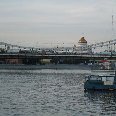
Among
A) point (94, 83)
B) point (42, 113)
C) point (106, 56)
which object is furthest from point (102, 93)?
point (106, 56)

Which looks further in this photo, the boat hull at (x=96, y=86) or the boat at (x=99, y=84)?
the boat at (x=99, y=84)

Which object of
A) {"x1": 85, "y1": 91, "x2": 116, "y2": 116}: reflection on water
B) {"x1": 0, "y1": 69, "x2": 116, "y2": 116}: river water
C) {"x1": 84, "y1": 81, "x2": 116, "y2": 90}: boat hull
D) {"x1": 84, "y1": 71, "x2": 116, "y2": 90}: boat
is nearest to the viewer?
{"x1": 0, "y1": 69, "x2": 116, "y2": 116}: river water

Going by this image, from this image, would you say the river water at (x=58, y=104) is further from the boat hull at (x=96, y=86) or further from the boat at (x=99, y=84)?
the boat at (x=99, y=84)

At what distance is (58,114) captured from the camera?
41.2m

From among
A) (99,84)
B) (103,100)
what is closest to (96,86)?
(99,84)

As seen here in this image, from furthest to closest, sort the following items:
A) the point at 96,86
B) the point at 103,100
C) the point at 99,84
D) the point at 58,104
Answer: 1. the point at 99,84
2. the point at 96,86
3. the point at 103,100
4. the point at 58,104

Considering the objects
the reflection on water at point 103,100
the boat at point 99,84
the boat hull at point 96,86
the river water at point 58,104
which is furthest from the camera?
the boat at point 99,84

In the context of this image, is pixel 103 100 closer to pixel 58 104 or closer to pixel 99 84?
pixel 58 104

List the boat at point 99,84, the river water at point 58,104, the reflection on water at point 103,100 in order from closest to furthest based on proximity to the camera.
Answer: the river water at point 58,104 < the reflection on water at point 103,100 < the boat at point 99,84

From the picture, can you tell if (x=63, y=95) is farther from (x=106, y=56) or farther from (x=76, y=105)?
(x=106, y=56)

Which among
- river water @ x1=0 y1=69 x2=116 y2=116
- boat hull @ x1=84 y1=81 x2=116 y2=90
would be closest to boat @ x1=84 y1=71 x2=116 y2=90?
boat hull @ x1=84 y1=81 x2=116 y2=90

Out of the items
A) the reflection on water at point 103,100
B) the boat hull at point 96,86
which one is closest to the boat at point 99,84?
the boat hull at point 96,86

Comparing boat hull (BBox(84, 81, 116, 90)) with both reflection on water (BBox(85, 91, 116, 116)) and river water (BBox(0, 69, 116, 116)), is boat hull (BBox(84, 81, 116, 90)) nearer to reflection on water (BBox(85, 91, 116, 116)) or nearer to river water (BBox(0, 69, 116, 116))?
reflection on water (BBox(85, 91, 116, 116))

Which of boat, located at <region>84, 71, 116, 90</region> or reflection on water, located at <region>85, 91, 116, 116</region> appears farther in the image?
boat, located at <region>84, 71, 116, 90</region>
